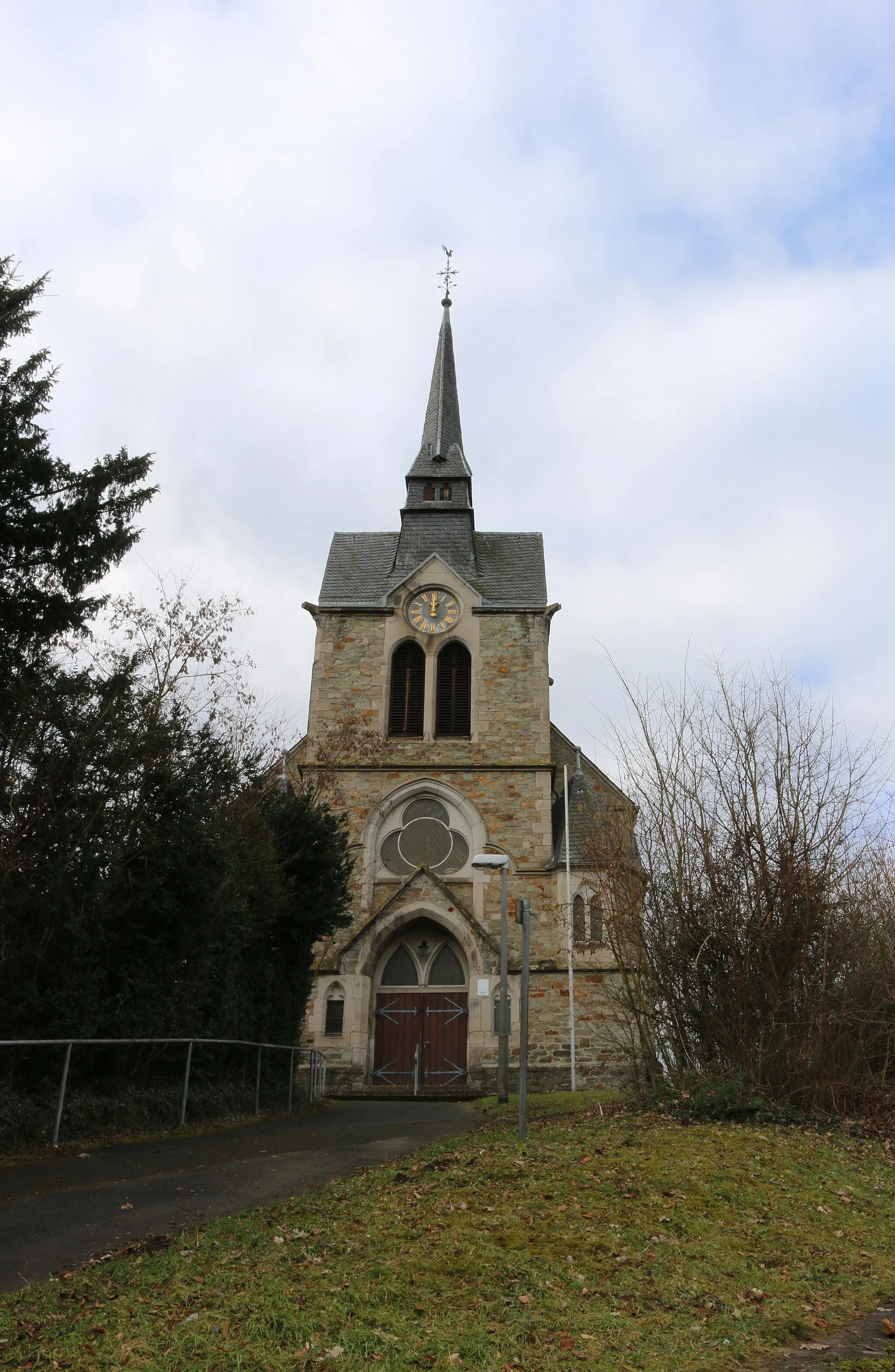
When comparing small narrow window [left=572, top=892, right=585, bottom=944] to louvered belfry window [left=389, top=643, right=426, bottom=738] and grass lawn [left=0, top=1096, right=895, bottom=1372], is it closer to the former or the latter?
louvered belfry window [left=389, top=643, right=426, bottom=738]

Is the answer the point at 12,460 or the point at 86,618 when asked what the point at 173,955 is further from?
the point at 12,460

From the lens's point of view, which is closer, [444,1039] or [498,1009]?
[498,1009]

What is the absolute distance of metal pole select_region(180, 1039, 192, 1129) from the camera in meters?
11.9

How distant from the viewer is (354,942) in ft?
82.7

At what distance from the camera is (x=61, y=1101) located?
9.98 m

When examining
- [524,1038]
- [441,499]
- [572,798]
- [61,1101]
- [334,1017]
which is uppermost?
[441,499]

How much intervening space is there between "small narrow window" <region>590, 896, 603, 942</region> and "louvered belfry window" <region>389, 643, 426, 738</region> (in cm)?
653

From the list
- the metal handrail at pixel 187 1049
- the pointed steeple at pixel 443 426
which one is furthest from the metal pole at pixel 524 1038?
the pointed steeple at pixel 443 426

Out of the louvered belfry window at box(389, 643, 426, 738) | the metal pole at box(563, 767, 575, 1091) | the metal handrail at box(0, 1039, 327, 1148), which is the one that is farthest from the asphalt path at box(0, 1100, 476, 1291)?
the louvered belfry window at box(389, 643, 426, 738)

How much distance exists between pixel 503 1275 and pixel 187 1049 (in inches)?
280

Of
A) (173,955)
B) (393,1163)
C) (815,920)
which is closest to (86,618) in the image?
(173,955)

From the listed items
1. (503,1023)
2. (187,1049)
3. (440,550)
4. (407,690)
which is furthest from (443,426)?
(187,1049)

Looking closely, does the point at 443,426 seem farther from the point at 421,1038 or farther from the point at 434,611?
the point at 421,1038

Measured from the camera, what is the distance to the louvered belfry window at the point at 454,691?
27828mm
